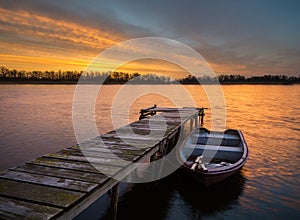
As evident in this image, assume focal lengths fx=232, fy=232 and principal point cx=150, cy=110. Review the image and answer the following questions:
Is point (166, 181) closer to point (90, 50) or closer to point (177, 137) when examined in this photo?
point (177, 137)

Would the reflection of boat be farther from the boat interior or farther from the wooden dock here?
the wooden dock

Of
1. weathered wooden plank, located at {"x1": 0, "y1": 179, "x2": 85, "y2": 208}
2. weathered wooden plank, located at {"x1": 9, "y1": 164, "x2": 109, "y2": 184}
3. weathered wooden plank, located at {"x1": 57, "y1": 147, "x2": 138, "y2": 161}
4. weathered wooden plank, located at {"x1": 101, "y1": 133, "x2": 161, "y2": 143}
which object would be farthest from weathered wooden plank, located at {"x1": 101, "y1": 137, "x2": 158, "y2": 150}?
weathered wooden plank, located at {"x1": 0, "y1": 179, "x2": 85, "y2": 208}

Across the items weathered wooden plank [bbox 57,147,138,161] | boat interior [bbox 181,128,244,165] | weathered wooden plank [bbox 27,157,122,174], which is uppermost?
weathered wooden plank [bbox 57,147,138,161]

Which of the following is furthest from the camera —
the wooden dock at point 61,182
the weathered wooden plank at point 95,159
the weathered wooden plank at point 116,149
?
the weathered wooden plank at point 116,149

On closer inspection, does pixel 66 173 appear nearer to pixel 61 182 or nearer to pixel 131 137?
pixel 61 182

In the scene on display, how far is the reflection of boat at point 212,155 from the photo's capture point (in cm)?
686

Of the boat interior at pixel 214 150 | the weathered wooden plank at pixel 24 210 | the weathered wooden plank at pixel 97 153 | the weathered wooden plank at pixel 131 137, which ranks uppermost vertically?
the weathered wooden plank at pixel 131 137

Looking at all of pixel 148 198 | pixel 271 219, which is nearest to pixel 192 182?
pixel 148 198

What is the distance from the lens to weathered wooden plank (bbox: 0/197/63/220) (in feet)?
8.80

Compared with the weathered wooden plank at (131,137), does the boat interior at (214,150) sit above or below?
below

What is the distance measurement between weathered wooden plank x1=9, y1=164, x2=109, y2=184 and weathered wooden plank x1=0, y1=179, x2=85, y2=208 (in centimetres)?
47

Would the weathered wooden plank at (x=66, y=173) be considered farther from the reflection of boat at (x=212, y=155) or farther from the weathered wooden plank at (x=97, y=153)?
the reflection of boat at (x=212, y=155)

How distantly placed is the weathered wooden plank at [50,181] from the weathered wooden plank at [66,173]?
120 mm

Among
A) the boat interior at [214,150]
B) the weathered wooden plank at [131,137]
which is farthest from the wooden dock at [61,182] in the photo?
the boat interior at [214,150]
